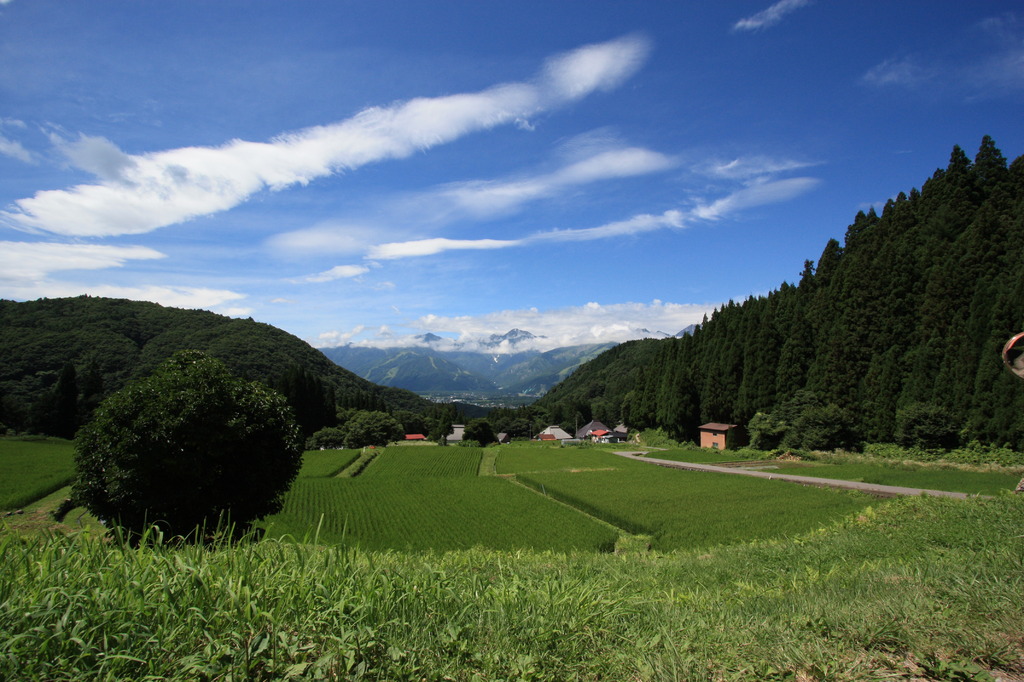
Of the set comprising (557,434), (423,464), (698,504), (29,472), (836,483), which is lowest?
(557,434)

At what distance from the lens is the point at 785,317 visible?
49.8 metres

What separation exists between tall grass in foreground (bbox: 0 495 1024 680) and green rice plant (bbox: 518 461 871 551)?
13.8 metres

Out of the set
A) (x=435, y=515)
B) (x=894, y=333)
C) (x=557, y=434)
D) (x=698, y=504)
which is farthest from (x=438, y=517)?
(x=557, y=434)

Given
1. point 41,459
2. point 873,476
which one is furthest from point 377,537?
point 873,476

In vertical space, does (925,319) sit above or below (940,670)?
above

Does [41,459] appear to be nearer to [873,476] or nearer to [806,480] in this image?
[806,480]

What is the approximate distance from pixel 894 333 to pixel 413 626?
4605 centimetres

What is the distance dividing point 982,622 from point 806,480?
30977 mm

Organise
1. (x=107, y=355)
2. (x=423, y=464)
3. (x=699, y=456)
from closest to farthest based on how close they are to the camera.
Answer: (x=699, y=456) < (x=423, y=464) < (x=107, y=355)

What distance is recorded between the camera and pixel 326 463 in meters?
45.4

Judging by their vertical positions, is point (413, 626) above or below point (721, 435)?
above

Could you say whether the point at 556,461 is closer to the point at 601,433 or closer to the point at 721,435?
the point at 721,435

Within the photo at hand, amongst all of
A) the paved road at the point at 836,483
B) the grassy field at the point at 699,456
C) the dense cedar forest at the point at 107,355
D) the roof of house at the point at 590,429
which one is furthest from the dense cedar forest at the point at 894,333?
the dense cedar forest at the point at 107,355

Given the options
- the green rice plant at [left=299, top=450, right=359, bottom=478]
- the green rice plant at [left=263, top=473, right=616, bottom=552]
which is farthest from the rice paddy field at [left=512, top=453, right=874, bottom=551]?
the green rice plant at [left=299, top=450, right=359, bottom=478]
